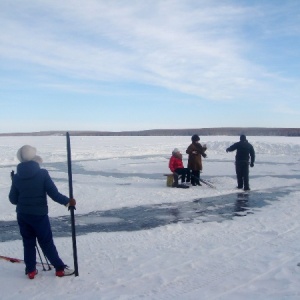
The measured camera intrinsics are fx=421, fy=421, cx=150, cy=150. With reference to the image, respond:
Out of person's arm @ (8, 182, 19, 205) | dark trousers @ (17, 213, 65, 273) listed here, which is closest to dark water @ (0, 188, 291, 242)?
dark trousers @ (17, 213, 65, 273)

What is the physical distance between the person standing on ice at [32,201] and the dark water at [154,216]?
2.38 m

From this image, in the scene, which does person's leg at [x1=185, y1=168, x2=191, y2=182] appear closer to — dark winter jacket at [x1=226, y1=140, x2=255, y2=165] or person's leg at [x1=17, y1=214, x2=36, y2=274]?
dark winter jacket at [x1=226, y1=140, x2=255, y2=165]

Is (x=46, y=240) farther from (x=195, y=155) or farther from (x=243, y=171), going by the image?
(x=195, y=155)

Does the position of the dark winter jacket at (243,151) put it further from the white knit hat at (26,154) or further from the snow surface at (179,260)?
Result: the white knit hat at (26,154)

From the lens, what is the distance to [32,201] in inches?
198

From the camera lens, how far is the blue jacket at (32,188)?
5.00 meters

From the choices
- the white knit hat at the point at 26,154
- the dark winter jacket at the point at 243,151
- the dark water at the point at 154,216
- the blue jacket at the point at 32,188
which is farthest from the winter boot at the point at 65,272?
the dark winter jacket at the point at 243,151

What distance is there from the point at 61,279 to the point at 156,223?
3582mm

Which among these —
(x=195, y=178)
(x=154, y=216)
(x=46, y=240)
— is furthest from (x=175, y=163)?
(x=46, y=240)

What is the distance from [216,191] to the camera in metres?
13.0

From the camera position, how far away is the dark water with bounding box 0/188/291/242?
806cm

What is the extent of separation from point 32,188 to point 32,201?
156 mm

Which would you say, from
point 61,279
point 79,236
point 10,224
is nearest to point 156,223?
point 79,236

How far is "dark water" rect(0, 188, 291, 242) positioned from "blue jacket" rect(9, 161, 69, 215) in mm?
2602
